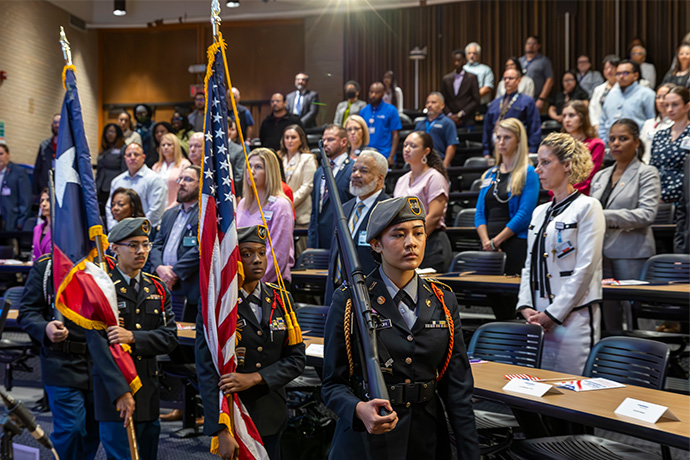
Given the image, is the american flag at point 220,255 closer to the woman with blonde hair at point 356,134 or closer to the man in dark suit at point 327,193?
the man in dark suit at point 327,193

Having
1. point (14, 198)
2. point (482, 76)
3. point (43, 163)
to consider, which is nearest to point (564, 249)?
point (14, 198)

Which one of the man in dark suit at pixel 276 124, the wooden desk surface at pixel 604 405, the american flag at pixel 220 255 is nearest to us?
the wooden desk surface at pixel 604 405

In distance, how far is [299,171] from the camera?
22.2ft

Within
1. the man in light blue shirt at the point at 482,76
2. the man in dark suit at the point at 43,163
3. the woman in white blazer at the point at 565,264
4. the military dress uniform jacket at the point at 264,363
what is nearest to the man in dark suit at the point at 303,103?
the man in light blue shirt at the point at 482,76

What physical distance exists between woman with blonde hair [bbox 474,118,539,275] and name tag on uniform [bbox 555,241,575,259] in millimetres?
1529

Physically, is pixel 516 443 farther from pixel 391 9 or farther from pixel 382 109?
pixel 391 9

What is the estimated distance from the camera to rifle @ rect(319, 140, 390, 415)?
1886mm

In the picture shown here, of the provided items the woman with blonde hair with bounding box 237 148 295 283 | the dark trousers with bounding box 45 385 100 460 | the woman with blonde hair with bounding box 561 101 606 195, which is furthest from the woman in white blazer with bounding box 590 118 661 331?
the dark trousers with bounding box 45 385 100 460

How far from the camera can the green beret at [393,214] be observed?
6.93 ft

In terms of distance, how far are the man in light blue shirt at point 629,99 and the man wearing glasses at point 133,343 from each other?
596 centimetres

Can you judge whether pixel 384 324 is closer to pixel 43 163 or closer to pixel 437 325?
pixel 437 325

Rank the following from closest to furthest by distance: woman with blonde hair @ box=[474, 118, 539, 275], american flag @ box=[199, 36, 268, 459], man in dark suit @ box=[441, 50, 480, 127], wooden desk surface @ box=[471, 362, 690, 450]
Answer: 1. wooden desk surface @ box=[471, 362, 690, 450]
2. american flag @ box=[199, 36, 268, 459]
3. woman with blonde hair @ box=[474, 118, 539, 275]
4. man in dark suit @ box=[441, 50, 480, 127]

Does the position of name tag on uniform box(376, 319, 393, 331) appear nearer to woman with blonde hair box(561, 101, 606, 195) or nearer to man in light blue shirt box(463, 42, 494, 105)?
woman with blonde hair box(561, 101, 606, 195)

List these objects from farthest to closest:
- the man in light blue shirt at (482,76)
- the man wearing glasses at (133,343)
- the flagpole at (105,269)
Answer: the man in light blue shirt at (482,76)
the man wearing glasses at (133,343)
the flagpole at (105,269)
